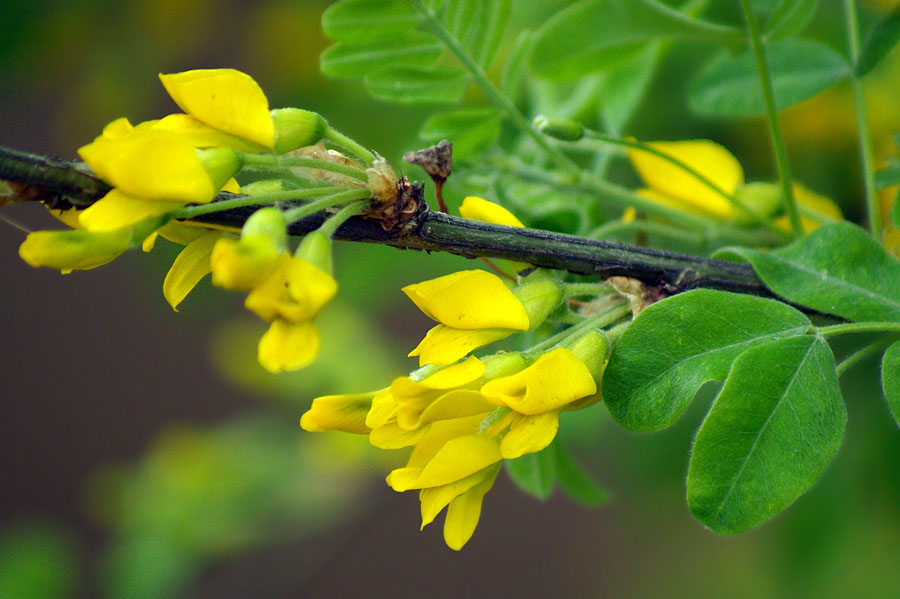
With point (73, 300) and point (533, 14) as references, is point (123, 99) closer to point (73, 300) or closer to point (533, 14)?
point (533, 14)

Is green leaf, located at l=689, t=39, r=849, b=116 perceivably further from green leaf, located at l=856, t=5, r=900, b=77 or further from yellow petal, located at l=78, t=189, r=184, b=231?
yellow petal, located at l=78, t=189, r=184, b=231

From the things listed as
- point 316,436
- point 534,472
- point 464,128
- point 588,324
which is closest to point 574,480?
point 534,472

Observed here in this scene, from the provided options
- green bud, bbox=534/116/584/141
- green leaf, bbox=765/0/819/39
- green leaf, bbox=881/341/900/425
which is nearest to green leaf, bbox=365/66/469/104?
green bud, bbox=534/116/584/141

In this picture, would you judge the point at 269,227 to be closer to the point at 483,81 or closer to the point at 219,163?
the point at 219,163

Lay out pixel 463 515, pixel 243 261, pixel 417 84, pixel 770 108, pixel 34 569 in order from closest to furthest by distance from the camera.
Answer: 1. pixel 243 261
2. pixel 463 515
3. pixel 770 108
4. pixel 417 84
5. pixel 34 569

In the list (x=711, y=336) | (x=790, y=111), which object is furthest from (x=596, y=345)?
(x=790, y=111)

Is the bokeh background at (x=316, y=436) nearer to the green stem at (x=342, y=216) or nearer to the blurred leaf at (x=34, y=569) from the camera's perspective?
the blurred leaf at (x=34, y=569)
